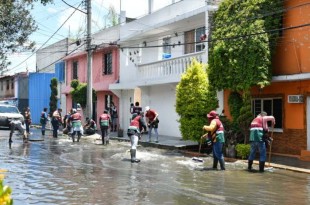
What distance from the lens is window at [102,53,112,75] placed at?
30578 millimetres

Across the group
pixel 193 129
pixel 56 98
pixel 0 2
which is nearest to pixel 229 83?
pixel 193 129

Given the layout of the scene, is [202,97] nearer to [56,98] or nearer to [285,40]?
[285,40]

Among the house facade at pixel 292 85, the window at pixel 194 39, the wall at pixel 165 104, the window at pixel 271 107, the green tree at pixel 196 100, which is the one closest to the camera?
the house facade at pixel 292 85

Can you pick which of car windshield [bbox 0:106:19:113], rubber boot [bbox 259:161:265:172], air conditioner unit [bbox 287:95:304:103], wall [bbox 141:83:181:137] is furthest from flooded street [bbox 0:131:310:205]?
car windshield [bbox 0:106:19:113]

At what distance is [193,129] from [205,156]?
43.4 inches

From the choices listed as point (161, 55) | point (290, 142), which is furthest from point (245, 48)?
point (161, 55)

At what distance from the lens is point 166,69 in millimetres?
22359

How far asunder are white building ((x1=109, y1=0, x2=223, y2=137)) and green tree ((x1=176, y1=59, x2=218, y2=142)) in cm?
231

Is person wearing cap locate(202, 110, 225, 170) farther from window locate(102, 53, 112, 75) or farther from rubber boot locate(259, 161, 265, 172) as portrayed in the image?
window locate(102, 53, 112, 75)

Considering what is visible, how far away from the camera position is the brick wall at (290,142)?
50.4 ft

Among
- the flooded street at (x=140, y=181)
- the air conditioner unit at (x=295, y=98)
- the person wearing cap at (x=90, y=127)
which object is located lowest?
the flooded street at (x=140, y=181)

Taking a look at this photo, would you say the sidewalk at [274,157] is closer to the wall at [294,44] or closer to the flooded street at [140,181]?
the flooded street at [140,181]

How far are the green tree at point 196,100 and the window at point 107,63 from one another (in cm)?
1422

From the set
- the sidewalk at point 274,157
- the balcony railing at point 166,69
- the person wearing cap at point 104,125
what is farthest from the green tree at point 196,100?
the person wearing cap at point 104,125
